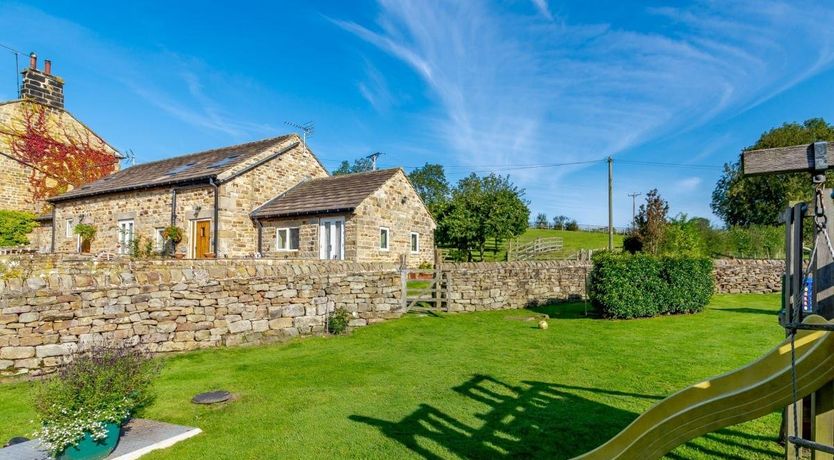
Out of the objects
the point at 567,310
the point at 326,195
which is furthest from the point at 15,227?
the point at 567,310

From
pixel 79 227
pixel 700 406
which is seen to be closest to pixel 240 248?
pixel 79 227

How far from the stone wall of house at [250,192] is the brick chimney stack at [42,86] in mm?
18964

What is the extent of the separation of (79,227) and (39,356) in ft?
66.5

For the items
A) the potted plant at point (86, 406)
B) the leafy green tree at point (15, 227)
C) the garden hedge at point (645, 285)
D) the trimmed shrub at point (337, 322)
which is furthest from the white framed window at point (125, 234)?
the garden hedge at point (645, 285)

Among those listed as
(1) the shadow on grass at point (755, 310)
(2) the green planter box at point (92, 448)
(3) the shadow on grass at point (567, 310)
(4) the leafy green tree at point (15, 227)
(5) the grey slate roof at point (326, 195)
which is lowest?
(3) the shadow on grass at point (567, 310)

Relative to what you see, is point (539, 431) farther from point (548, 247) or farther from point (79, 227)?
point (548, 247)

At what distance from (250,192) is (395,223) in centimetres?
730

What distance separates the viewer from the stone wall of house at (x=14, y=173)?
89.0 ft

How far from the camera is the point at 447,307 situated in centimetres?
1520

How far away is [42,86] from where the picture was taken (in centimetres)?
2914

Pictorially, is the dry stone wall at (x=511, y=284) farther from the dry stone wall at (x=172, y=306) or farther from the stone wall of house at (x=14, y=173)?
the stone wall of house at (x=14, y=173)

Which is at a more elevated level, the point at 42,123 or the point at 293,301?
the point at 42,123

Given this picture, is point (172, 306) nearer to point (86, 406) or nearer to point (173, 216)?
point (86, 406)

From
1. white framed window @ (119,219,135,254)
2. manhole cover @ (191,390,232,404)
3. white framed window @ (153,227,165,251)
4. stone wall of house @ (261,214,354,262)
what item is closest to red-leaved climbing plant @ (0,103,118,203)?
white framed window @ (119,219,135,254)
